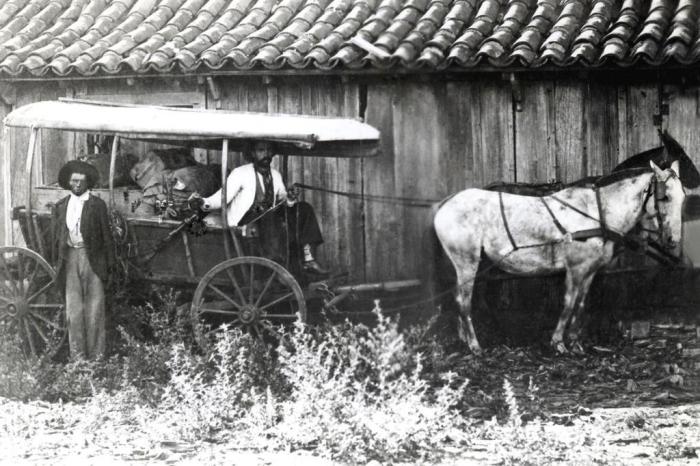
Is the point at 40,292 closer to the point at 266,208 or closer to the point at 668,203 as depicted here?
the point at 266,208

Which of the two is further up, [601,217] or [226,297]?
[601,217]

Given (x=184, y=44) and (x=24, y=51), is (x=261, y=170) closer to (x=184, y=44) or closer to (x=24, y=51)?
(x=184, y=44)

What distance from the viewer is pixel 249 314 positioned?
884cm

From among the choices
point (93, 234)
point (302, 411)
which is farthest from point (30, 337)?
point (302, 411)

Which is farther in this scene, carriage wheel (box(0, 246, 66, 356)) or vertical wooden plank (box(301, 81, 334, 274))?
vertical wooden plank (box(301, 81, 334, 274))

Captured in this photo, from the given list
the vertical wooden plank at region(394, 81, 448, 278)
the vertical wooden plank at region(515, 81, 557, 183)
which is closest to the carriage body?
the vertical wooden plank at region(394, 81, 448, 278)

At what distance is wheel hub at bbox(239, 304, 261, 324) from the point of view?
8836 mm

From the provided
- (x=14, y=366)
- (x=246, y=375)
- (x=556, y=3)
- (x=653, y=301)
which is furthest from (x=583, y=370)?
(x=14, y=366)

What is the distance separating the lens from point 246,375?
26.0 feet

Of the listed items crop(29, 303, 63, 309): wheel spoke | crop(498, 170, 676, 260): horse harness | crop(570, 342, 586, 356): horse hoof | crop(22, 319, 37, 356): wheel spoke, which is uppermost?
crop(498, 170, 676, 260): horse harness

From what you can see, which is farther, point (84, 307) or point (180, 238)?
point (84, 307)

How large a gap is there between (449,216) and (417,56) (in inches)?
65.0

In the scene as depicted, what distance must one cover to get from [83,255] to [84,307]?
502 millimetres

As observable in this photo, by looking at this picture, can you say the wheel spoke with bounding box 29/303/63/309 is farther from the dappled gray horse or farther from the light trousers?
the dappled gray horse
